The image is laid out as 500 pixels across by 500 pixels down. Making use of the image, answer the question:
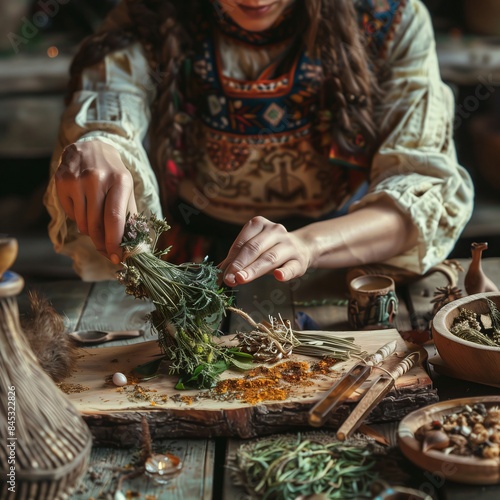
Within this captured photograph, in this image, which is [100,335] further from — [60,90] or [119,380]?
[60,90]

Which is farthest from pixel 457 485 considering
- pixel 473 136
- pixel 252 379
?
pixel 473 136

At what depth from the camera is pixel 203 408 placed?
1.58m

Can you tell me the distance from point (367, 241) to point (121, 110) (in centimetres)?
75

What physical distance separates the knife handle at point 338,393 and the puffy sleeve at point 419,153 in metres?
0.64

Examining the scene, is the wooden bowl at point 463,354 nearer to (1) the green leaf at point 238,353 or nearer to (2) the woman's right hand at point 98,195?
(1) the green leaf at point 238,353

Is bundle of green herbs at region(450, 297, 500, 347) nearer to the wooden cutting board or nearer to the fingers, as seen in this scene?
the wooden cutting board

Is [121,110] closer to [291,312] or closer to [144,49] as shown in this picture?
[144,49]

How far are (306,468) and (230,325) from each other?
73 centimetres

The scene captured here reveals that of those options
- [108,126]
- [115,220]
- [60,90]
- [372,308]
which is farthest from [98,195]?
[60,90]

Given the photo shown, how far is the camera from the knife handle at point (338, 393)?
1.52m

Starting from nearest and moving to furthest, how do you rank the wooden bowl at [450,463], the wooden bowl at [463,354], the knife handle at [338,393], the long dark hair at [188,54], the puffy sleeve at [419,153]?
the wooden bowl at [450,463], the knife handle at [338,393], the wooden bowl at [463,354], the puffy sleeve at [419,153], the long dark hair at [188,54]

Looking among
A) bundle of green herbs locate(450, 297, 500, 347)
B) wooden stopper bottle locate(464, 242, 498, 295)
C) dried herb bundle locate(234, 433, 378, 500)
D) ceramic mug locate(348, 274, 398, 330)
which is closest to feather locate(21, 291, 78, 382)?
dried herb bundle locate(234, 433, 378, 500)

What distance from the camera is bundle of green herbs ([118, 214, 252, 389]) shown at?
1717mm

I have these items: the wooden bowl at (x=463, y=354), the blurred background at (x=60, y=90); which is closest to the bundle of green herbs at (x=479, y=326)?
the wooden bowl at (x=463, y=354)
